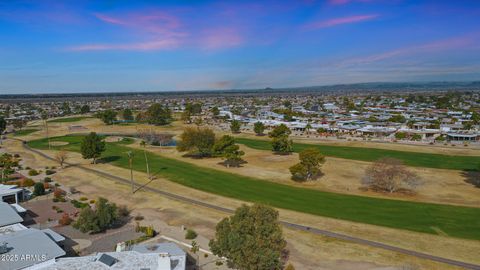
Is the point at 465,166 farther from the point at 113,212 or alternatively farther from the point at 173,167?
the point at 113,212

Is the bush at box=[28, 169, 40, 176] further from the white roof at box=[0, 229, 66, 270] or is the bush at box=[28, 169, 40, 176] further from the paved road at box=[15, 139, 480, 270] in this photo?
the white roof at box=[0, 229, 66, 270]

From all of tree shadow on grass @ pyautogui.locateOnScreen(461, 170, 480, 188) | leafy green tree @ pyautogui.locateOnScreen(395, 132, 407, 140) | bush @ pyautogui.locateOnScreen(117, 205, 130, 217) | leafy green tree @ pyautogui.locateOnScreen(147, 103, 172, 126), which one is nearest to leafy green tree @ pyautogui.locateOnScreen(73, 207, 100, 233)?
bush @ pyautogui.locateOnScreen(117, 205, 130, 217)

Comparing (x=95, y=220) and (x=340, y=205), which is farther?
(x=340, y=205)

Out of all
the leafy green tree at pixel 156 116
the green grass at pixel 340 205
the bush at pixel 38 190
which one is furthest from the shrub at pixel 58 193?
the leafy green tree at pixel 156 116

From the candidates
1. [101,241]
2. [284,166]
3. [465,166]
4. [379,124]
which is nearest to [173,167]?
[284,166]

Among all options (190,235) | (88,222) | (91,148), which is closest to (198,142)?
(91,148)

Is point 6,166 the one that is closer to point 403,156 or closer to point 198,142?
point 198,142
